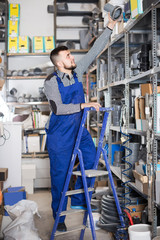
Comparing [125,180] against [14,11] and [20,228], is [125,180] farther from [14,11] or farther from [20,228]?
[14,11]

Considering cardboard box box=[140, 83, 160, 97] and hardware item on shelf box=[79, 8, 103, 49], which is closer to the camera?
cardboard box box=[140, 83, 160, 97]

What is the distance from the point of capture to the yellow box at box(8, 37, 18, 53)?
486 cm

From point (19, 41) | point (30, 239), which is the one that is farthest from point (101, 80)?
point (30, 239)

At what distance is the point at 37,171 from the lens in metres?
4.68

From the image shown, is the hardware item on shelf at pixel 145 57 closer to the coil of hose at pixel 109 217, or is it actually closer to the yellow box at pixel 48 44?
the coil of hose at pixel 109 217

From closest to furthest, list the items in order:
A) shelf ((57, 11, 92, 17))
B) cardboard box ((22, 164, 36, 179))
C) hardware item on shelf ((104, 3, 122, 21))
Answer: hardware item on shelf ((104, 3, 122, 21))
cardboard box ((22, 164, 36, 179))
shelf ((57, 11, 92, 17))

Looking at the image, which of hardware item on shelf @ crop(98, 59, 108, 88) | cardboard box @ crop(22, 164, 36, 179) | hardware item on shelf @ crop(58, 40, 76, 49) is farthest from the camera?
hardware item on shelf @ crop(58, 40, 76, 49)

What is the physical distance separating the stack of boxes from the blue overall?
8.23 feet

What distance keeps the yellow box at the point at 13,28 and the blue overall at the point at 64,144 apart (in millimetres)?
2723

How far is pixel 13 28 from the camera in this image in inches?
195

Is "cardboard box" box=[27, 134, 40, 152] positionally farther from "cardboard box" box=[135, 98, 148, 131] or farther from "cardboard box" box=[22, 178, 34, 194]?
"cardboard box" box=[135, 98, 148, 131]

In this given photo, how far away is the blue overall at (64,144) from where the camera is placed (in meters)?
2.53

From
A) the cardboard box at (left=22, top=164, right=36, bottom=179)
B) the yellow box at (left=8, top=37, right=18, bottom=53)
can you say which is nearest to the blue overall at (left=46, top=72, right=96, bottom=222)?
the cardboard box at (left=22, top=164, right=36, bottom=179)

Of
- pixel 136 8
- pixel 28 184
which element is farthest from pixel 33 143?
pixel 136 8
